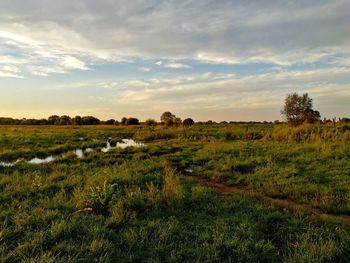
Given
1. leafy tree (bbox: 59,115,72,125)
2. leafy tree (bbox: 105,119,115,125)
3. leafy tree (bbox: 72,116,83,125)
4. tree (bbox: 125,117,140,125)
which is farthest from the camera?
leafy tree (bbox: 59,115,72,125)

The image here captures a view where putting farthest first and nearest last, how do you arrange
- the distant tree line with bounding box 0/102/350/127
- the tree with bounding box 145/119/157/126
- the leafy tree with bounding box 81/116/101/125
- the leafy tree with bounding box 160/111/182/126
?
the leafy tree with bounding box 81/116/101/125 → the tree with bounding box 145/119/157/126 → the leafy tree with bounding box 160/111/182/126 → the distant tree line with bounding box 0/102/350/127

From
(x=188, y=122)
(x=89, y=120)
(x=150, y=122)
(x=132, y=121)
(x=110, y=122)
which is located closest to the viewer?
(x=188, y=122)

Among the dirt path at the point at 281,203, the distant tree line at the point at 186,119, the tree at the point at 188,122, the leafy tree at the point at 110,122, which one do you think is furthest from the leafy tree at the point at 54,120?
the dirt path at the point at 281,203

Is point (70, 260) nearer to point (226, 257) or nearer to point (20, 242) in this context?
point (20, 242)

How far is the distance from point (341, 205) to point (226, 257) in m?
4.38

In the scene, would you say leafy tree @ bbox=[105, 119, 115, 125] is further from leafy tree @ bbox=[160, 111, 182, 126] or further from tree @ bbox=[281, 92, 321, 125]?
tree @ bbox=[281, 92, 321, 125]

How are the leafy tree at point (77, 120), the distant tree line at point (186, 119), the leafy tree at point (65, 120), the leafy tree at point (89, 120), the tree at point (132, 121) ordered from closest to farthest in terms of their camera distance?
the distant tree line at point (186, 119)
the tree at point (132, 121)
the leafy tree at point (77, 120)
the leafy tree at point (89, 120)
the leafy tree at point (65, 120)

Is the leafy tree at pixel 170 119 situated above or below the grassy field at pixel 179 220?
above

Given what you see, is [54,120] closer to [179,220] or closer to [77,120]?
[77,120]

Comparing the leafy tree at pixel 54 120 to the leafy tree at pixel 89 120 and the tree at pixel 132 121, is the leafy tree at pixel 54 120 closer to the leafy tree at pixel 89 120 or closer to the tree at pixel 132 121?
the leafy tree at pixel 89 120

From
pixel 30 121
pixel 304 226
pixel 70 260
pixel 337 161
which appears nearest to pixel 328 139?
pixel 337 161

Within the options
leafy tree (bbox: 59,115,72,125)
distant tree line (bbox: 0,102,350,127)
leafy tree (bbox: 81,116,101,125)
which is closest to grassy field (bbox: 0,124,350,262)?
distant tree line (bbox: 0,102,350,127)

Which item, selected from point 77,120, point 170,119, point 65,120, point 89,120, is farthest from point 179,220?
point 65,120

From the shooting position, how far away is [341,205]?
27.9 feet
